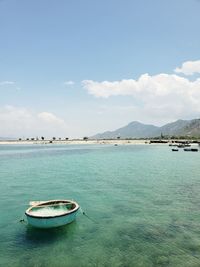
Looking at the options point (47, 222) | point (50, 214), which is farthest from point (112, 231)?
point (50, 214)

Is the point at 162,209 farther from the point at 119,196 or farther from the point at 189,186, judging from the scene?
the point at 189,186

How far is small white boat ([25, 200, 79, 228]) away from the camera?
20234mm

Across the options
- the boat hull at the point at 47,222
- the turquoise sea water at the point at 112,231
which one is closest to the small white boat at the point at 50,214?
the boat hull at the point at 47,222

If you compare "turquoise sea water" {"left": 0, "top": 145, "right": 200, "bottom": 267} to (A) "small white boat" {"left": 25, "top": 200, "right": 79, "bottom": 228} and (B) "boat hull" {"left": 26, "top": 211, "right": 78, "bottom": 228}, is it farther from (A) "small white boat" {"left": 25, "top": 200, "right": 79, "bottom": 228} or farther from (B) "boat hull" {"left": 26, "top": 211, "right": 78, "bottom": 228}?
(A) "small white boat" {"left": 25, "top": 200, "right": 79, "bottom": 228}

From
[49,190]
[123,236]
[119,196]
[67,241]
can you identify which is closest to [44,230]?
[67,241]

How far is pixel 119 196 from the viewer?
3294 cm

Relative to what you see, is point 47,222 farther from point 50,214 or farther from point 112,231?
point 112,231

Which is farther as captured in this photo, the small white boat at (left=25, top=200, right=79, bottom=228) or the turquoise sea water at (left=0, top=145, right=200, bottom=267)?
the small white boat at (left=25, top=200, right=79, bottom=228)

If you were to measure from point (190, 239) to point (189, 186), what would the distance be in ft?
67.4

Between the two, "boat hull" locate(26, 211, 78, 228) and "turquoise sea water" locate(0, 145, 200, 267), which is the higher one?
"boat hull" locate(26, 211, 78, 228)

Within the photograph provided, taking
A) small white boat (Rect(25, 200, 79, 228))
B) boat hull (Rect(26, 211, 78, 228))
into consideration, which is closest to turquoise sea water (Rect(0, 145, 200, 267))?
boat hull (Rect(26, 211, 78, 228))

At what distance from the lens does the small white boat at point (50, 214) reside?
66.4ft

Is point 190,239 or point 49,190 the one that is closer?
point 190,239

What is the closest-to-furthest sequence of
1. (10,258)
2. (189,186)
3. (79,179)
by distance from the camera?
(10,258), (189,186), (79,179)
